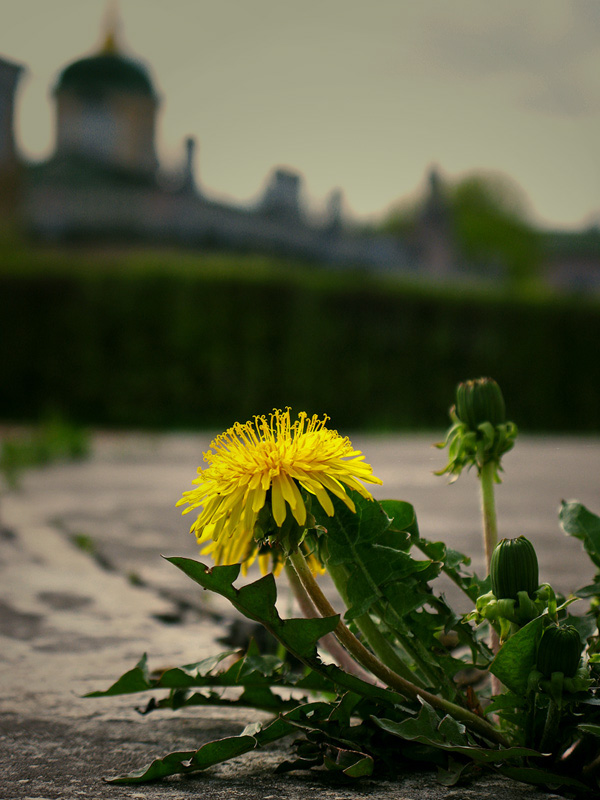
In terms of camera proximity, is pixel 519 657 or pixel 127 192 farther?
pixel 127 192

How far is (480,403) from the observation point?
111 cm

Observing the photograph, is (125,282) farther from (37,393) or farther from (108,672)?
(108,672)

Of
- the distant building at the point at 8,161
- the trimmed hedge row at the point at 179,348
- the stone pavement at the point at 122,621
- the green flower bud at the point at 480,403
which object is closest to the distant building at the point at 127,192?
the distant building at the point at 8,161

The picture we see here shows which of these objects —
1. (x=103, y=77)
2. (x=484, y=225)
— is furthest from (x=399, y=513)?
(x=484, y=225)

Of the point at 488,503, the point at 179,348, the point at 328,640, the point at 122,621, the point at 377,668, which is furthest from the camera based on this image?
the point at 179,348

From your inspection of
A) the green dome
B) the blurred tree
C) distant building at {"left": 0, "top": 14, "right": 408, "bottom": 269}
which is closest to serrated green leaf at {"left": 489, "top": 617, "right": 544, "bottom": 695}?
distant building at {"left": 0, "top": 14, "right": 408, "bottom": 269}

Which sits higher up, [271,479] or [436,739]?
[271,479]

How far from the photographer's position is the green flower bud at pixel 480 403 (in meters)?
1.11

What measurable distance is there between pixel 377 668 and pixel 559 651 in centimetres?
21

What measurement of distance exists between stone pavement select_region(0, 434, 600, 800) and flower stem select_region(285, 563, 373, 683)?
139 mm

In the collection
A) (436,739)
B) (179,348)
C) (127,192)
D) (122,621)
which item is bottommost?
(122,621)

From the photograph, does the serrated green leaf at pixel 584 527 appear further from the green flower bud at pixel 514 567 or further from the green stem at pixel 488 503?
the green flower bud at pixel 514 567

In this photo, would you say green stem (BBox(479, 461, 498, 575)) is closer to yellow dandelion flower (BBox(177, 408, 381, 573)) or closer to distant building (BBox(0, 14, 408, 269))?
yellow dandelion flower (BBox(177, 408, 381, 573))

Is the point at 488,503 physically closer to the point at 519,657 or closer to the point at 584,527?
the point at 584,527
